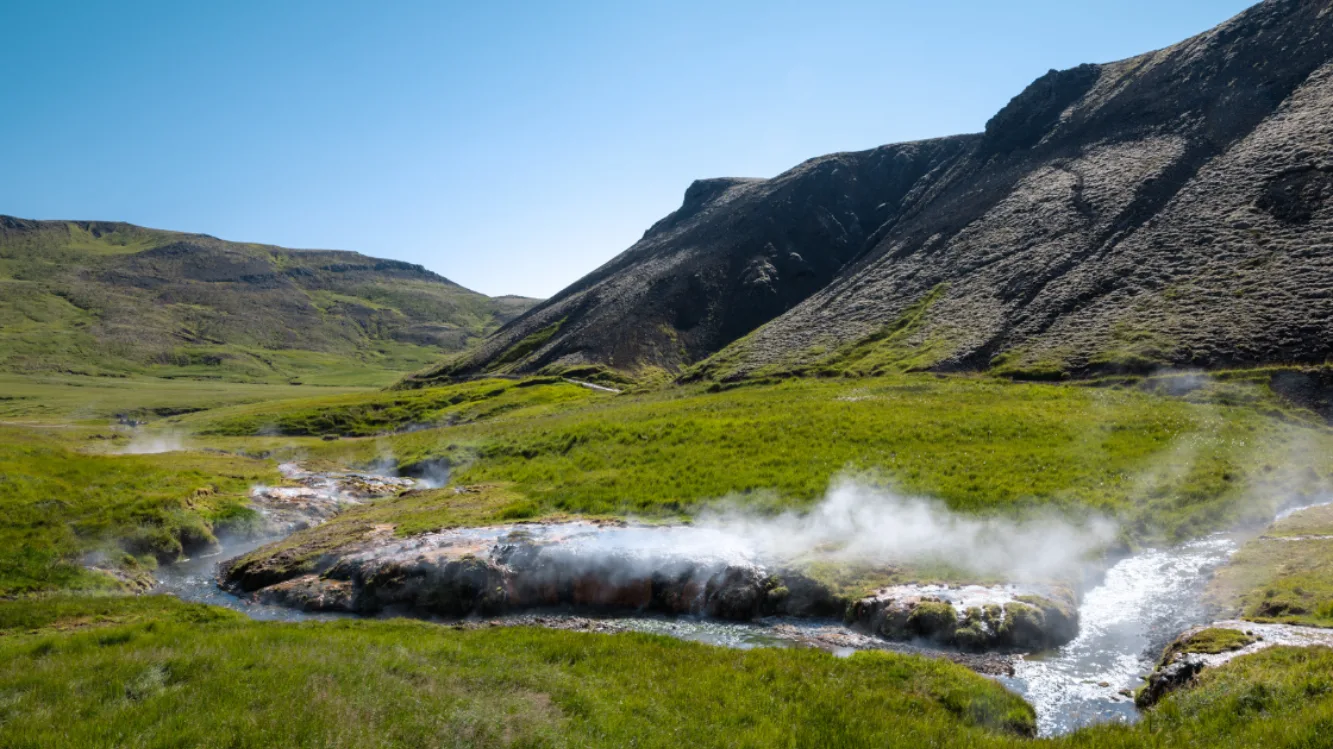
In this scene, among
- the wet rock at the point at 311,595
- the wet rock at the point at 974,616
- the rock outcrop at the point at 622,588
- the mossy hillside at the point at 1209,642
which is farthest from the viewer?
the wet rock at the point at 311,595

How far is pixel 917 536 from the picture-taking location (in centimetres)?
2691

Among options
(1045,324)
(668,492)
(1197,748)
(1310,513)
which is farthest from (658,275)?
(1197,748)

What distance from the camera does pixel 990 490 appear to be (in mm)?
30672

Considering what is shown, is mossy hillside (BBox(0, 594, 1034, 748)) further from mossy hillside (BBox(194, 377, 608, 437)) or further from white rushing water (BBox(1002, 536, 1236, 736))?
mossy hillside (BBox(194, 377, 608, 437))

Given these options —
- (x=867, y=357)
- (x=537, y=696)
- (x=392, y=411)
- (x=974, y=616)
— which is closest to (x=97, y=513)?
(x=537, y=696)

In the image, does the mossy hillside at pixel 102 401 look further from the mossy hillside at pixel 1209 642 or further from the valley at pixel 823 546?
the mossy hillside at pixel 1209 642

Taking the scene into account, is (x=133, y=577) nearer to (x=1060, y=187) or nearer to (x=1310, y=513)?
(x=1310, y=513)

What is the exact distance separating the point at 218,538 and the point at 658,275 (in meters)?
138

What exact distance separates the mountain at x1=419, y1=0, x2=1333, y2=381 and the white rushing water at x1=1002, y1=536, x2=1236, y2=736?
120ft

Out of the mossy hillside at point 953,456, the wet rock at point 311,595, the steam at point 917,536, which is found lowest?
the wet rock at point 311,595

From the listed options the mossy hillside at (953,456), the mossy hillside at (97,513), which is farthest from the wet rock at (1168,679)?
the mossy hillside at (97,513)

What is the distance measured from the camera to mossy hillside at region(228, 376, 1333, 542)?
96.5 ft

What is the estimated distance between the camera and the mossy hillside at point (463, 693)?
38.5ft

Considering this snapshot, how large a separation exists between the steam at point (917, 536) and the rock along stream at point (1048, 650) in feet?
6.11
